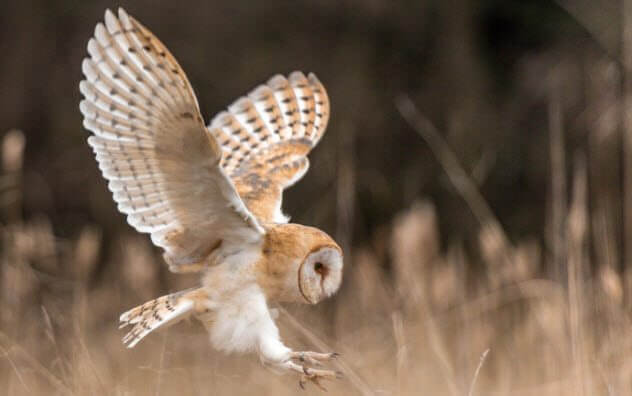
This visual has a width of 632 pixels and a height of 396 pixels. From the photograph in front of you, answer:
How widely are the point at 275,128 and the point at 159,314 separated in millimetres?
1409

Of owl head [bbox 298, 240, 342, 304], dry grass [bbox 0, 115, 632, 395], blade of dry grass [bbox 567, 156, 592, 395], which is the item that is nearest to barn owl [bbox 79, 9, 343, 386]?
A: owl head [bbox 298, 240, 342, 304]

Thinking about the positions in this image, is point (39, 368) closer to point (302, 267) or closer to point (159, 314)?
point (159, 314)

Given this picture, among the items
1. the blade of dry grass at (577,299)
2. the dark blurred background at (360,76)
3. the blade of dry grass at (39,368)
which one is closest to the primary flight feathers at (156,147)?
the blade of dry grass at (39,368)

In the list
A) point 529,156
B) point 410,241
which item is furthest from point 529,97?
point 410,241

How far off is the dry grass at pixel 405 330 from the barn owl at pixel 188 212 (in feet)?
0.37

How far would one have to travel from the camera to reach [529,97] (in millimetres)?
11656

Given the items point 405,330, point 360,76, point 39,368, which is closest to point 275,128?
point 405,330

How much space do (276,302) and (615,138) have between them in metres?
5.77

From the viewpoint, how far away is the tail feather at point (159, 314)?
10.4ft

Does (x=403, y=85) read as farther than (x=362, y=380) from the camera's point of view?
Yes

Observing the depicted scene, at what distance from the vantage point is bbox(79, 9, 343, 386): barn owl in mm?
2920

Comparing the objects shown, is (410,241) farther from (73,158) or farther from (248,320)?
(73,158)

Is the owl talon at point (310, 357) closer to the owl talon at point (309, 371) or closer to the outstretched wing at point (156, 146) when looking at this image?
the owl talon at point (309, 371)

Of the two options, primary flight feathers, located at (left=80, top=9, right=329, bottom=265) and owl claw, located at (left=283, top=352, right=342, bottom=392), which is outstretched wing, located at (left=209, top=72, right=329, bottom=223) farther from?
owl claw, located at (left=283, top=352, right=342, bottom=392)
